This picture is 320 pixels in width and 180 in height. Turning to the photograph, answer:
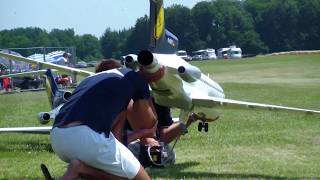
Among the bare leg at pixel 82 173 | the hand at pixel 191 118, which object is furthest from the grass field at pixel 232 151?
the bare leg at pixel 82 173

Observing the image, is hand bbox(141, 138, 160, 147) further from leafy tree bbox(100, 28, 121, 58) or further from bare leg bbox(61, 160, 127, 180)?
leafy tree bbox(100, 28, 121, 58)

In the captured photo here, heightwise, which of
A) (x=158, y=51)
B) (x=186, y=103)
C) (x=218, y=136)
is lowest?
(x=218, y=136)

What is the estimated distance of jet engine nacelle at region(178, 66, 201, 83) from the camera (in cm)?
989

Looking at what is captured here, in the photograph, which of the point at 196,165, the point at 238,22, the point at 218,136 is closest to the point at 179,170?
the point at 196,165

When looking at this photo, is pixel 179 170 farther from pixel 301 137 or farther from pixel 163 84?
pixel 301 137

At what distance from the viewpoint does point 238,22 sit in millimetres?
153125

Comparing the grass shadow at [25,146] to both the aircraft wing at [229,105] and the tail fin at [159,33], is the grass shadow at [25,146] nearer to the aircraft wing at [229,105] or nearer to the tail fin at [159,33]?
the aircraft wing at [229,105]

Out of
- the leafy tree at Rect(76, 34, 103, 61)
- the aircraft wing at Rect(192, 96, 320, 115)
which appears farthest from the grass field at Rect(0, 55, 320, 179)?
the leafy tree at Rect(76, 34, 103, 61)

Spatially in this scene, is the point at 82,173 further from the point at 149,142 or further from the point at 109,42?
the point at 109,42

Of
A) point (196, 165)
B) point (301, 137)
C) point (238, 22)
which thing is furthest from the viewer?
point (238, 22)

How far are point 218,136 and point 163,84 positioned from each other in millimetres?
5274

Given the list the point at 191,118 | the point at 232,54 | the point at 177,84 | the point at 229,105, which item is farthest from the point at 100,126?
the point at 232,54

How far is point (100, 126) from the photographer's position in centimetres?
532

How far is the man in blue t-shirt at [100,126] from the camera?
5.29 meters
